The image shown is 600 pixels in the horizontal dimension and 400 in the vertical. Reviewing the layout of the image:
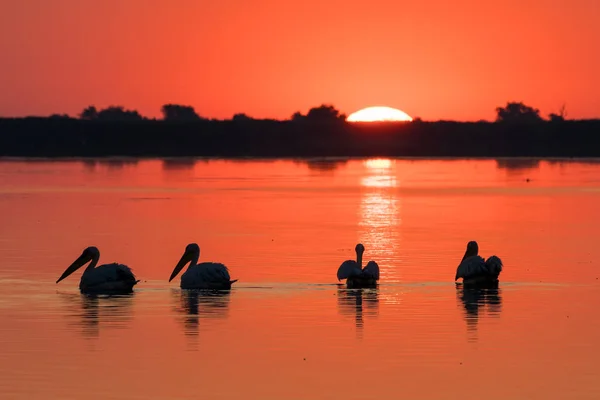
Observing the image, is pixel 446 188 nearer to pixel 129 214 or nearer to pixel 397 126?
pixel 129 214

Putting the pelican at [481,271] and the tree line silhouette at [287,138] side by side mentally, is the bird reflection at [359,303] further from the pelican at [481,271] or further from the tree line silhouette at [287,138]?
the tree line silhouette at [287,138]

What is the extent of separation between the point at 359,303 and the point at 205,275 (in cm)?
226

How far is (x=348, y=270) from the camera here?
1930 cm

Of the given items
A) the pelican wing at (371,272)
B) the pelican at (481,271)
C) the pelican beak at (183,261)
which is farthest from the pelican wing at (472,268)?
the pelican beak at (183,261)

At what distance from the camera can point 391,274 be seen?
68.8 ft

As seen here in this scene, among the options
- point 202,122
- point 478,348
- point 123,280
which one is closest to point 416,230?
point 123,280

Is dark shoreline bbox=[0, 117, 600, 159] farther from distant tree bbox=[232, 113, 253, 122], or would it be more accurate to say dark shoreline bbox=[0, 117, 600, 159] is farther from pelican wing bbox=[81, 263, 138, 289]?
pelican wing bbox=[81, 263, 138, 289]

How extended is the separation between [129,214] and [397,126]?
273 feet

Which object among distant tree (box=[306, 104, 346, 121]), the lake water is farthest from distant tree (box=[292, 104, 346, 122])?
the lake water

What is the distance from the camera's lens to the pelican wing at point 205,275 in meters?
18.8

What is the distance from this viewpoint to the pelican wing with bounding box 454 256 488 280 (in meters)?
19.2

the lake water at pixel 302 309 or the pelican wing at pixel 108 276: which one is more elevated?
the pelican wing at pixel 108 276

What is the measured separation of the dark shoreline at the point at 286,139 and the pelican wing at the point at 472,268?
251ft

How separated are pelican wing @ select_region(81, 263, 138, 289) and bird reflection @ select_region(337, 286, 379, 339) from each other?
269 centimetres
